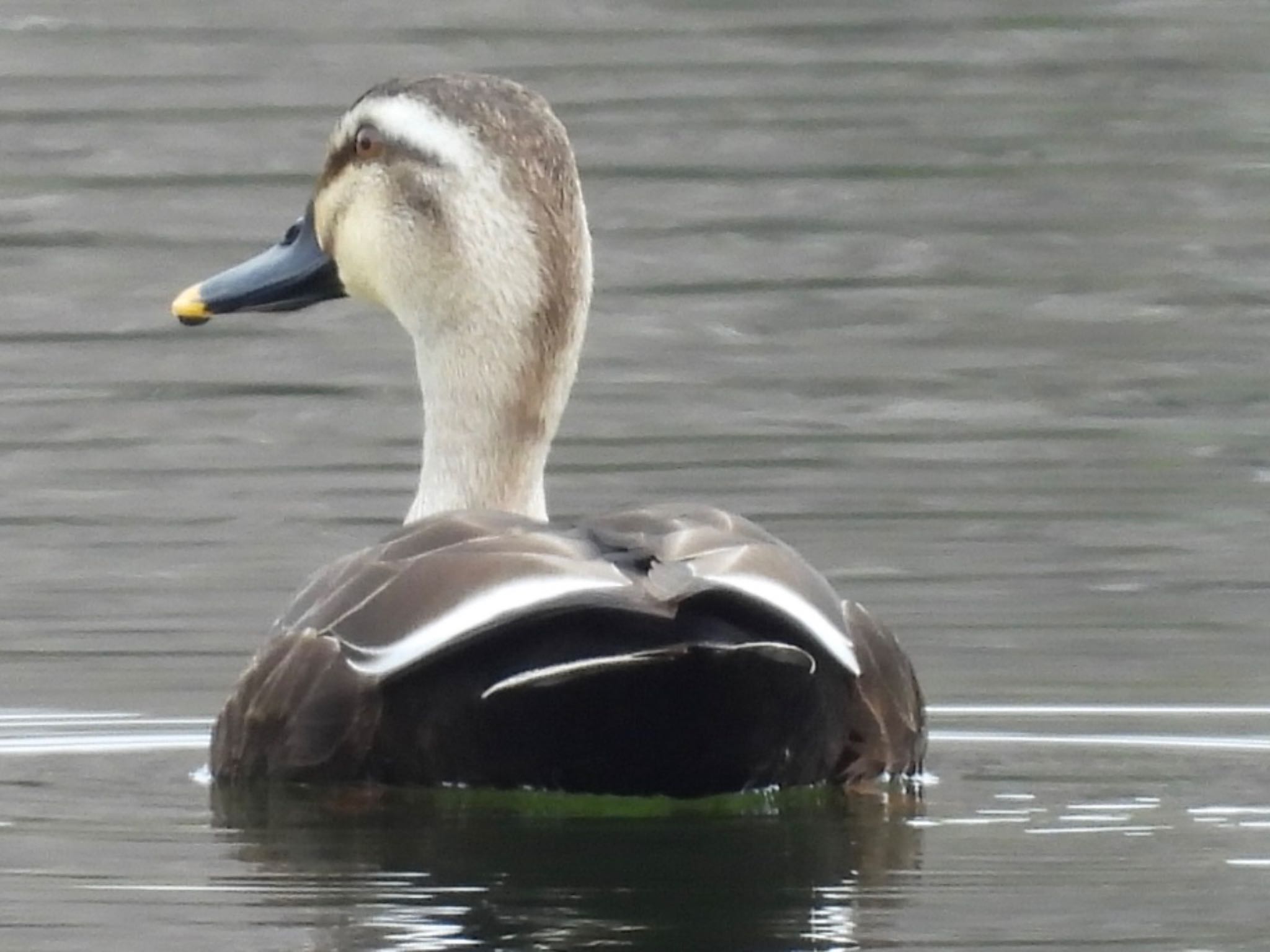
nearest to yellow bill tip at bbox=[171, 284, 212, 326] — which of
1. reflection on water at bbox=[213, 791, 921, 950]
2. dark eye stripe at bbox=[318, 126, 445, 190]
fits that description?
dark eye stripe at bbox=[318, 126, 445, 190]

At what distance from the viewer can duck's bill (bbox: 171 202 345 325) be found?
443 inches

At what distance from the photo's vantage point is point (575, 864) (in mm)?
9070

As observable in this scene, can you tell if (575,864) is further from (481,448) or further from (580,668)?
(481,448)

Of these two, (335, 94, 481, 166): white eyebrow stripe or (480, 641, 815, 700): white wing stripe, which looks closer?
(480, 641, 815, 700): white wing stripe

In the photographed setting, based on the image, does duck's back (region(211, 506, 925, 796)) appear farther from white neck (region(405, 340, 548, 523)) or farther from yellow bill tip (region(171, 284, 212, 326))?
yellow bill tip (region(171, 284, 212, 326))

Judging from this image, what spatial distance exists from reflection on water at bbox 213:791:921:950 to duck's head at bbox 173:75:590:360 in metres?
1.53

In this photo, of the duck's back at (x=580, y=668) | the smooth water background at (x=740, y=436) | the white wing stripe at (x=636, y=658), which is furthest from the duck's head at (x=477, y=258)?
the white wing stripe at (x=636, y=658)

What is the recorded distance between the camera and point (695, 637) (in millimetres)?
8500

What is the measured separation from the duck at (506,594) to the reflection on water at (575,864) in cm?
10

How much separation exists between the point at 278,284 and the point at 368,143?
0.62m

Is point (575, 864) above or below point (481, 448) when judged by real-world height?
Answer: below

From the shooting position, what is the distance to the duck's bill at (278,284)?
11.2 meters

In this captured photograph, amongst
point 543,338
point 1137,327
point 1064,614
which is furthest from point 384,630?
point 1137,327

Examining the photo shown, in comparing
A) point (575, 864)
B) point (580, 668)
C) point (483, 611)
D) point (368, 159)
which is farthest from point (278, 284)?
point (580, 668)
